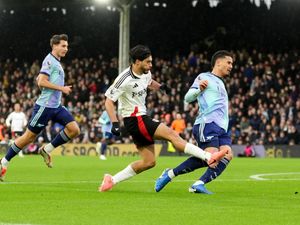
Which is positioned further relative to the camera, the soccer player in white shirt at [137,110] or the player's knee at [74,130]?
the player's knee at [74,130]

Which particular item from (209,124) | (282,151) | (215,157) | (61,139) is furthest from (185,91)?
(215,157)

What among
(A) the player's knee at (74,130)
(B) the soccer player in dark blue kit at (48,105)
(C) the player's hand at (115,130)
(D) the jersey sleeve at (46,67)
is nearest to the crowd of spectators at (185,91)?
(A) the player's knee at (74,130)

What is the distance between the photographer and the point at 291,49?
38.7m

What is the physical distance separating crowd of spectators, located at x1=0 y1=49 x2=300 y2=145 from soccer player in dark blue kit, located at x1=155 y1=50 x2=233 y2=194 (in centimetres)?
2161

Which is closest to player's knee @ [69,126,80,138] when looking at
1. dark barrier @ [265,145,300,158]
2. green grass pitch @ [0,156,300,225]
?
green grass pitch @ [0,156,300,225]

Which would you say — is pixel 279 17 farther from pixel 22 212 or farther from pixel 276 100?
pixel 22 212

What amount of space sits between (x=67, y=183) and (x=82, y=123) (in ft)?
83.6

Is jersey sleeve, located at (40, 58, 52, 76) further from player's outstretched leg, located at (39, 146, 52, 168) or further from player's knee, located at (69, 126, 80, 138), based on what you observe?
Answer: player's outstretched leg, located at (39, 146, 52, 168)

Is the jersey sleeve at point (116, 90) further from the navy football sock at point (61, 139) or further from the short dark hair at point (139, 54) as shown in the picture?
the navy football sock at point (61, 139)

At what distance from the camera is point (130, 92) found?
11836mm

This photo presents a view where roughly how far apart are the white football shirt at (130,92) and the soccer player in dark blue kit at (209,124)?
0.65 meters

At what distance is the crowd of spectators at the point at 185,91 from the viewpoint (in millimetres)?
34469

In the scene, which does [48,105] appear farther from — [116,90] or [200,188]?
[200,188]

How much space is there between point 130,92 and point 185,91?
2727cm
